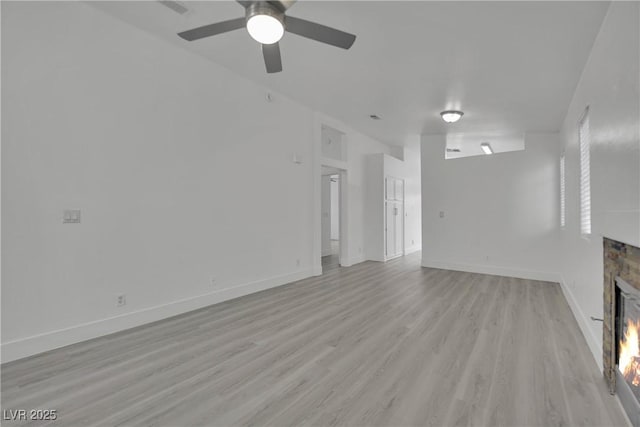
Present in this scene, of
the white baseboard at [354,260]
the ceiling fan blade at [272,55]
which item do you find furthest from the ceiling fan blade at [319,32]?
the white baseboard at [354,260]

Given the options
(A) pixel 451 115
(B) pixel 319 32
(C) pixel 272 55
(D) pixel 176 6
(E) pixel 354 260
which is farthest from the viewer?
(E) pixel 354 260

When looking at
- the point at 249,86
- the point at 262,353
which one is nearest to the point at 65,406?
the point at 262,353

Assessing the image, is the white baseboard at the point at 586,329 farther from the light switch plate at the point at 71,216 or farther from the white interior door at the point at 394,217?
the light switch plate at the point at 71,216

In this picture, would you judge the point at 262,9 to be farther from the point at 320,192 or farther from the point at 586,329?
the point at 586,329

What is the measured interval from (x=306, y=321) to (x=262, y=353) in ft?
2.73

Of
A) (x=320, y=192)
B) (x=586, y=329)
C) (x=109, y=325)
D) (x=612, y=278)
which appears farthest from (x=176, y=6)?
(x=586, y=329)

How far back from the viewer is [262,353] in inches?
103

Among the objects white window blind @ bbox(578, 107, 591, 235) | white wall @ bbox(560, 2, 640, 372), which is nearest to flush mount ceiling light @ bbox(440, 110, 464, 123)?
white wall @ bbox(560, 2, 640, 372)

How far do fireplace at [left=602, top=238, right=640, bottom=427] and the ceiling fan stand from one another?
2382 millimetres

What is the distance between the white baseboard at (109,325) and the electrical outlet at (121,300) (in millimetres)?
113

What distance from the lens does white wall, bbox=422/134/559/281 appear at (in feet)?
18.5

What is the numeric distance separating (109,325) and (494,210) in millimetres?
6608

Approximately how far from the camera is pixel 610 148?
2.12 m

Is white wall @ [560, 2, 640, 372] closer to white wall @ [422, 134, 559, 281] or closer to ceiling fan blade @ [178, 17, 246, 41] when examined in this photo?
white wall @ [422, 134, 559, 281]
